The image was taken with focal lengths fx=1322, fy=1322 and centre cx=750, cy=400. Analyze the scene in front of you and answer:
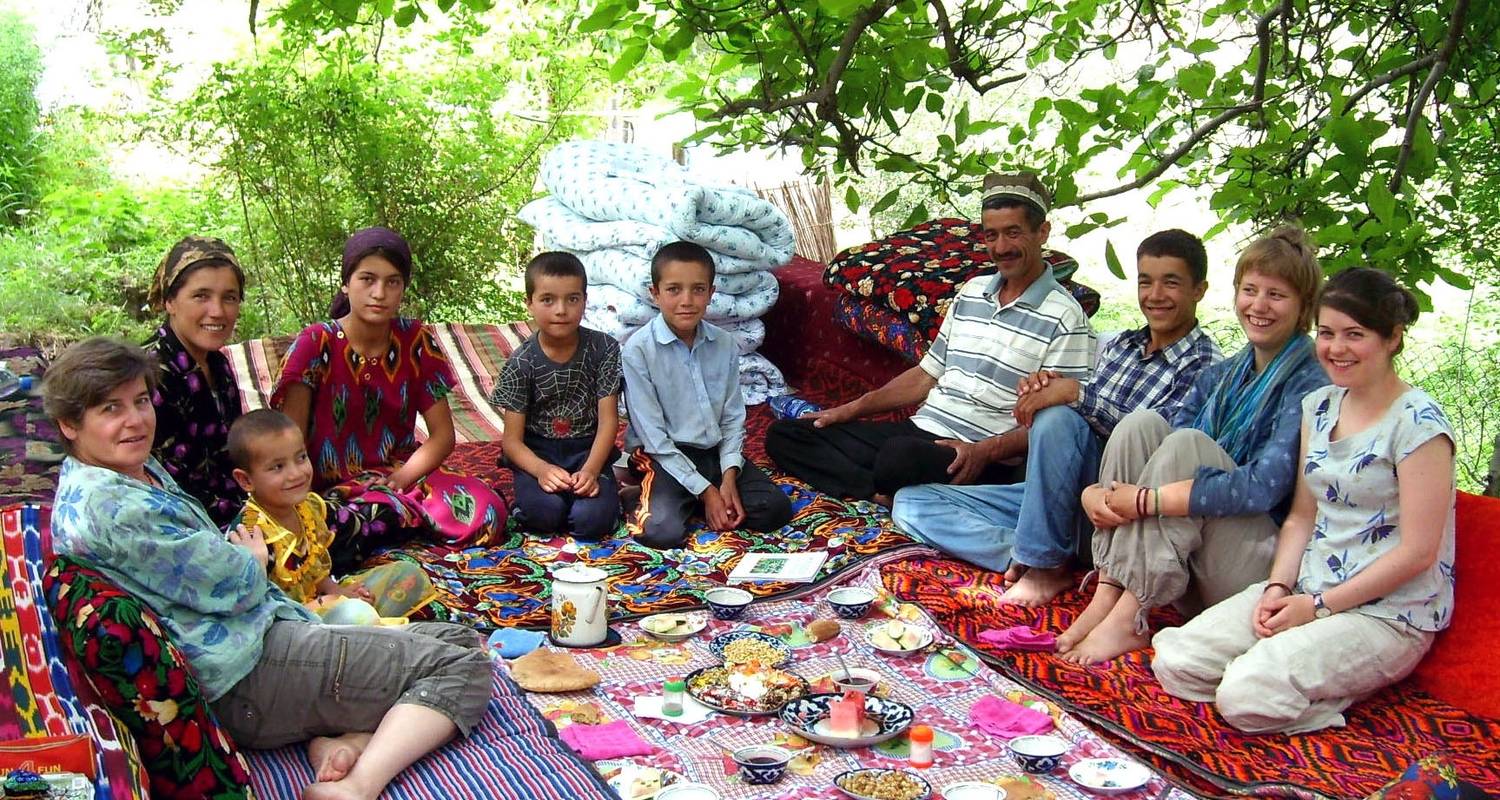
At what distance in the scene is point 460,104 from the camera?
7.27 m

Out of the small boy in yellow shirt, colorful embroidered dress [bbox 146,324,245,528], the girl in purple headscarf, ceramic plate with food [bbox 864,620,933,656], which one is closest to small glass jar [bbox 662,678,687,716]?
ceramic plate with food [bbox 864,620,933,656]

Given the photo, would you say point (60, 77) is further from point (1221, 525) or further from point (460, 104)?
point (1221, 525)

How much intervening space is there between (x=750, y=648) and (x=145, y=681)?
4.79ft

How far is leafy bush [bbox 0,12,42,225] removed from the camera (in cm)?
830

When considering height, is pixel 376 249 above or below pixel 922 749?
above

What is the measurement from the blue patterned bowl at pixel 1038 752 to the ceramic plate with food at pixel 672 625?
3.18ft

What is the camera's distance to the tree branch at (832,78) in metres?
2.85

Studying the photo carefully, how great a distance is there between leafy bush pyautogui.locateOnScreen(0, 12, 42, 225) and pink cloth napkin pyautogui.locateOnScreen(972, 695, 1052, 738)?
7.44 meters

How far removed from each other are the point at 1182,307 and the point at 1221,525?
0.63 metres

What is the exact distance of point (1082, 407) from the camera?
3.76m

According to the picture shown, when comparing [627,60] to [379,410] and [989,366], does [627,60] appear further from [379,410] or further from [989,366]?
[989,366]

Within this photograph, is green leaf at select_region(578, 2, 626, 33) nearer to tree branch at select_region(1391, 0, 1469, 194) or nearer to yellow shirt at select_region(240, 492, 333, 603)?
yellow shirt at select_region(240, 492, 333, 603)

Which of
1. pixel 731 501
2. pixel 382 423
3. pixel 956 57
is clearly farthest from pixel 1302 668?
pixel 382 423

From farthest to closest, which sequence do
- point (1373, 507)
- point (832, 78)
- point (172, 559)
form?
point (832, 78), point (1373, 507), point (172, 559)
